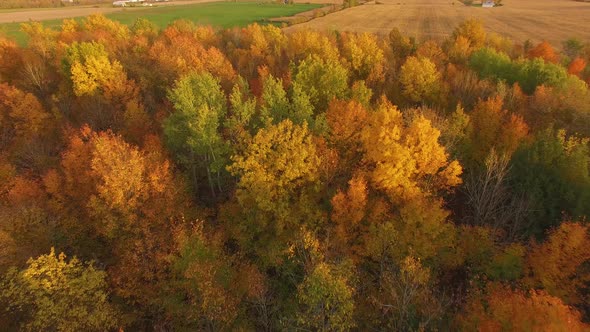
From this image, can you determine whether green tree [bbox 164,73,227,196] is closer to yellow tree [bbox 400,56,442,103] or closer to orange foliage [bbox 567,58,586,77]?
yellow tree [bbox 400,56,442,103]

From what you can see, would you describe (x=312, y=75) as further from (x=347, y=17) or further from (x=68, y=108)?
(x=347, y=17)

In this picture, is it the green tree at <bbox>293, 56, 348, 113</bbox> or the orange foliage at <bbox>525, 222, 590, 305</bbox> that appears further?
the green tree at <bbox>293, 56, 348, 113</bbox>

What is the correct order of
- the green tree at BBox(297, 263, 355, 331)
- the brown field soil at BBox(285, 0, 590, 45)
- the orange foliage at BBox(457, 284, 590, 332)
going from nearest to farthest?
the orange foliage at BBox(457, 284, 590, 332) < the green tree at BBox(297, 263, 355, 331) < the brown field soil at BBox(285, 0, 590, 45)

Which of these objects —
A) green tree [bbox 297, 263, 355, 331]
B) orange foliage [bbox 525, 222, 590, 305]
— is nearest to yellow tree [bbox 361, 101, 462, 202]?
orange foliage [bbox 525, 222, 590, 305]

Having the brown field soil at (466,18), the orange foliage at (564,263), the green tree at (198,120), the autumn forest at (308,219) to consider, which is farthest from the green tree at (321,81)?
the brown field soil at (466,18)

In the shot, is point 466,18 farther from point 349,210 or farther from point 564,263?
point 564,263
